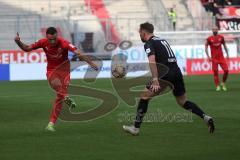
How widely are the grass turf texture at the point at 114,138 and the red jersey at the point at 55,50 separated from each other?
1.32 meters

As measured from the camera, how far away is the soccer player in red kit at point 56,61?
45.7ft

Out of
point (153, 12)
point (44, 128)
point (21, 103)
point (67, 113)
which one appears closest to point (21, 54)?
point (153, 12)

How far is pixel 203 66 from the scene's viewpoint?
3781 cm

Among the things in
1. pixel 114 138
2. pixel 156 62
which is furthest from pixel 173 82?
pixel 114 138

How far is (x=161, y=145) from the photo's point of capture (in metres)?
11.6

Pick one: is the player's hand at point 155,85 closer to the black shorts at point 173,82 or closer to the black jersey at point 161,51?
the black shorts at point 173,82

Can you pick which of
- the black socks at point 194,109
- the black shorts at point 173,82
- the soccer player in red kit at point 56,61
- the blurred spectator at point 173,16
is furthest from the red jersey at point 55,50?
the blurred spectator at point 173,16

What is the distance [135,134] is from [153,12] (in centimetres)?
3300

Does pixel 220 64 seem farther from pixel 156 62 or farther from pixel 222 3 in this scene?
pixel 222 3

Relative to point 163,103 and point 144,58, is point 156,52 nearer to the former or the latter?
point 163,103

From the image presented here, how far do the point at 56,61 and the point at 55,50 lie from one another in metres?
0.25

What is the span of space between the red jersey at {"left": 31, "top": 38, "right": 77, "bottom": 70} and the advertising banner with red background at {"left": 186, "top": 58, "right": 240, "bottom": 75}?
23.6m

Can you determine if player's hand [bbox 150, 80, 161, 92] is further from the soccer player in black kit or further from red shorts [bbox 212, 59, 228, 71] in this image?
red shorts [bbox 212, 59, 228, 71]

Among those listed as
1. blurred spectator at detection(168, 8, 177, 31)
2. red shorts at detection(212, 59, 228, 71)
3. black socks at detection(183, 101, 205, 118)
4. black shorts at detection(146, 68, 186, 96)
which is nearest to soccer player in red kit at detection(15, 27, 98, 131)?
black shorts at detection(146, 68, 186, 96)
